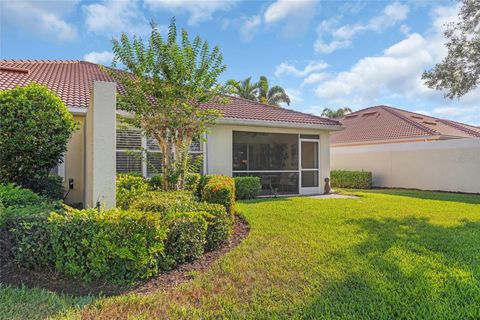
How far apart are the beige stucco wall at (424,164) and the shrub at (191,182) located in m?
12.7

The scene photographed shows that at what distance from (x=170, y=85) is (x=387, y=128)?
705 inches

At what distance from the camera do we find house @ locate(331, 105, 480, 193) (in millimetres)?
14342

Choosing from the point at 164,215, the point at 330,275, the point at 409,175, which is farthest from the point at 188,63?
the point at 409,175

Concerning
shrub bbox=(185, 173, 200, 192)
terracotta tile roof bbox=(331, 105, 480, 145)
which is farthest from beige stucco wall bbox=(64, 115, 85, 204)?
terracotta tile roof bbox=(331, 105, 480, 145)

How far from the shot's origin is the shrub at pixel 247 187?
36.6ft

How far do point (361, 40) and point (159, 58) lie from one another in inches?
296

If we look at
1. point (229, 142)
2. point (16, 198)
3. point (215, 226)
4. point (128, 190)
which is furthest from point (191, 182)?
point (16, 198)

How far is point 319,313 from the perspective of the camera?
3105 mm

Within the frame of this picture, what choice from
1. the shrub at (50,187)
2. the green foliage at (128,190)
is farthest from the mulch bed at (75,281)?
the shrub at (50,187)

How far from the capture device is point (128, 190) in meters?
7.70

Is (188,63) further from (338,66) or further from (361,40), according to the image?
(338,66)

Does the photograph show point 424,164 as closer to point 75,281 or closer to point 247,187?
point 247,187

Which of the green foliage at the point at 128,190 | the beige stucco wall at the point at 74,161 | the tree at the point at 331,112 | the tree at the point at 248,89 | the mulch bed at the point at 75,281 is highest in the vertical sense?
the tree at the point at 248,89

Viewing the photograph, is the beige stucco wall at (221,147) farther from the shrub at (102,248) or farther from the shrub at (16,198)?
the shrub at (102,248)
